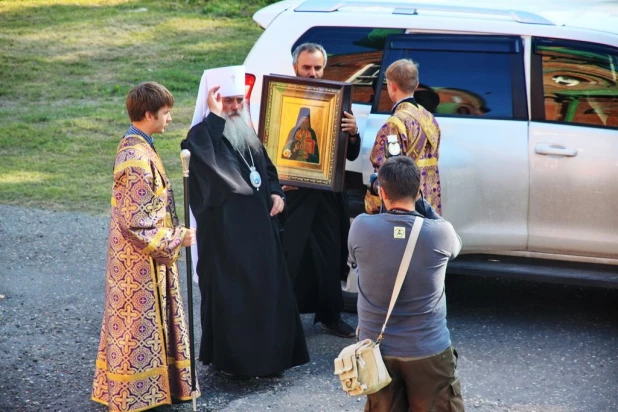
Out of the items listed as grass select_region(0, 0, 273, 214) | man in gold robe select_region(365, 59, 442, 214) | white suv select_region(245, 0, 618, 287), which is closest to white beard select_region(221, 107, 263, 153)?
man in gold robe select_region(365, 59, 442, 214)

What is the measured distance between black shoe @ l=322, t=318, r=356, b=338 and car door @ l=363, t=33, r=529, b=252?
3.15ft

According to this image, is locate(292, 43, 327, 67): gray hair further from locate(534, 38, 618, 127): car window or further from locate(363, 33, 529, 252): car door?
locate(534, 38, 618, 127): car window

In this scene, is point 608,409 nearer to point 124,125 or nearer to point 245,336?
point 245,336

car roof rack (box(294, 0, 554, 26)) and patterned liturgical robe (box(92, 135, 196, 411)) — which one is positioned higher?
car roof rack (box(294, 0, 554, 26))

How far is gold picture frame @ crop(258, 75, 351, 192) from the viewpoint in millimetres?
6285

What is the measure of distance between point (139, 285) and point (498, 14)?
317 cm

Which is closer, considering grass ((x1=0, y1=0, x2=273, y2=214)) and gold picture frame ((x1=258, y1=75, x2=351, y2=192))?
gold picture frame ((x1=258, y1=75, x2=351, y2=192))

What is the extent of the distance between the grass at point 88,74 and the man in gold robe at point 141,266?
457 centimetres

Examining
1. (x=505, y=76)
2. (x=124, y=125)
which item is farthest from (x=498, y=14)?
(x=124, y=125)

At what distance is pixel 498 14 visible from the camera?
267 inches

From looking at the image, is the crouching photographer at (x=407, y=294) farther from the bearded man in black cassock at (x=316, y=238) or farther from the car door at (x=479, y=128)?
the car door at (x=479, y=128)

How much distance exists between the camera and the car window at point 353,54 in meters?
6.86

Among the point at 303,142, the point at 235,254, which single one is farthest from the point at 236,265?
the point at 303,142

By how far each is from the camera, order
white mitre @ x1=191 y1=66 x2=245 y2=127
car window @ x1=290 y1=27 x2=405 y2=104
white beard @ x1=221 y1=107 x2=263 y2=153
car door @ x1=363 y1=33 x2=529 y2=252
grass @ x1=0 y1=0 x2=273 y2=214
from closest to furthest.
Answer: white mitre @ x1=191 y1=66 x2=245 y2=127 < white beard @ x1=221 y1=107 x2=263 y2=153 < car door @ x1=363 y1=33 x2=529 y2=252 < car window @ x1=290 y1=27 x2=405 y2=104 < grass @ x1=0 y1=0 x2=273 y2=214
